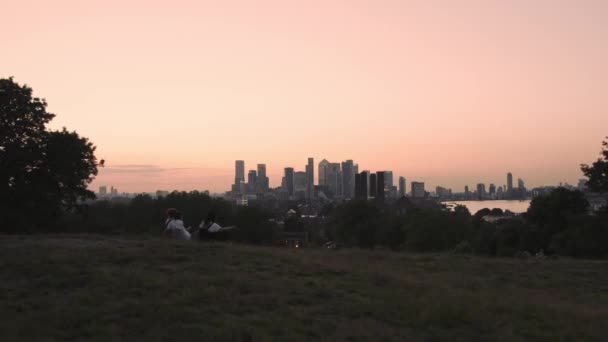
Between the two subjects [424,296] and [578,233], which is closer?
[424,296]

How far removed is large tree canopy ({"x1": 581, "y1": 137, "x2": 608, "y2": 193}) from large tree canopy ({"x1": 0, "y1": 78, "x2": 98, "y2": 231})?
1041 inches

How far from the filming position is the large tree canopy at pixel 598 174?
31.3m

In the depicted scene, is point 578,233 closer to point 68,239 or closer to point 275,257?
point 275,257

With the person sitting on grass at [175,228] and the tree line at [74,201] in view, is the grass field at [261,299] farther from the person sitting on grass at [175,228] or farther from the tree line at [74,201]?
the tree line at [74,201]

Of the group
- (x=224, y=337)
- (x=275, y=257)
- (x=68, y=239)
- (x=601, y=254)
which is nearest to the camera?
(x=224, y=337)

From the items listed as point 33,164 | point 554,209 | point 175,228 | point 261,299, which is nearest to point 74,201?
point 33,164

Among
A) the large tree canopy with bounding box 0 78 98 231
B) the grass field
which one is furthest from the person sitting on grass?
the large tree canopy with bounding box 0 78 98 231

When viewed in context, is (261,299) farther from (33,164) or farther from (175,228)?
(33,164)

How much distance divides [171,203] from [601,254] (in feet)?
136

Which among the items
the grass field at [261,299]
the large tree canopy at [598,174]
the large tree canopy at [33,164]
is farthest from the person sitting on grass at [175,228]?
the large tree canopy at [598,174]

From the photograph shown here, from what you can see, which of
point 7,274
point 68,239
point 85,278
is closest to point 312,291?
point 85,278

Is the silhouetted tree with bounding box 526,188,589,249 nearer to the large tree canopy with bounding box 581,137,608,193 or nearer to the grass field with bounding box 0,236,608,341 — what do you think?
the large tree canopy with bounding box 581,137,608,193

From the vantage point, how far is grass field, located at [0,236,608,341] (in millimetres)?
7332

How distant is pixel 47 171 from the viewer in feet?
92.0
